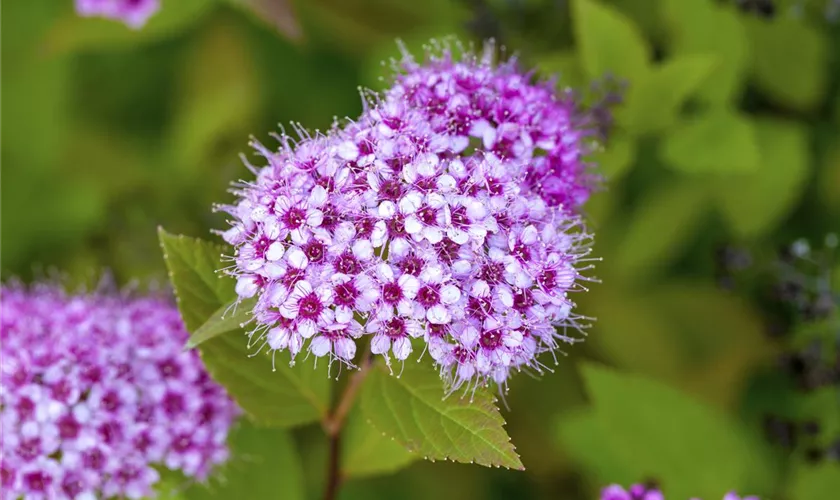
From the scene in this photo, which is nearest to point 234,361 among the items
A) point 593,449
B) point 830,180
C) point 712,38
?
point 593,449

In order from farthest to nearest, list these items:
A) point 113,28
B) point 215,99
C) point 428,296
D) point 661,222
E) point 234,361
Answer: point 215,99
point 113,28
point 661,222
point 234,361
point 428,296

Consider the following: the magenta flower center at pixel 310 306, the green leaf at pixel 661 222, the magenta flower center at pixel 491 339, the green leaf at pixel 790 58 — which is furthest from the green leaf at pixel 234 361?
the green leaf at pixel 790 58

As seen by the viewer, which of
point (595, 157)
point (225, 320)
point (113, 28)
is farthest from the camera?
point (113, 28)

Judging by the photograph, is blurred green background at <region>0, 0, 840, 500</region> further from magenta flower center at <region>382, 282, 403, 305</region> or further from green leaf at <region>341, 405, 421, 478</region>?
magenta flower center at <region>382, 282, 403, 305</region>

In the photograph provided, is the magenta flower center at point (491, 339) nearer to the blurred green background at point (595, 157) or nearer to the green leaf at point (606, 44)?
the blurred green background at point (595, 157)

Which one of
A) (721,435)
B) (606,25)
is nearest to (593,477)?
(721,435)

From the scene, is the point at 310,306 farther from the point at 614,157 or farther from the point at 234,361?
the point at 614,157

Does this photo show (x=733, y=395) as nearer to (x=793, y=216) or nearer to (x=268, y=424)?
(x=793, y=216)
